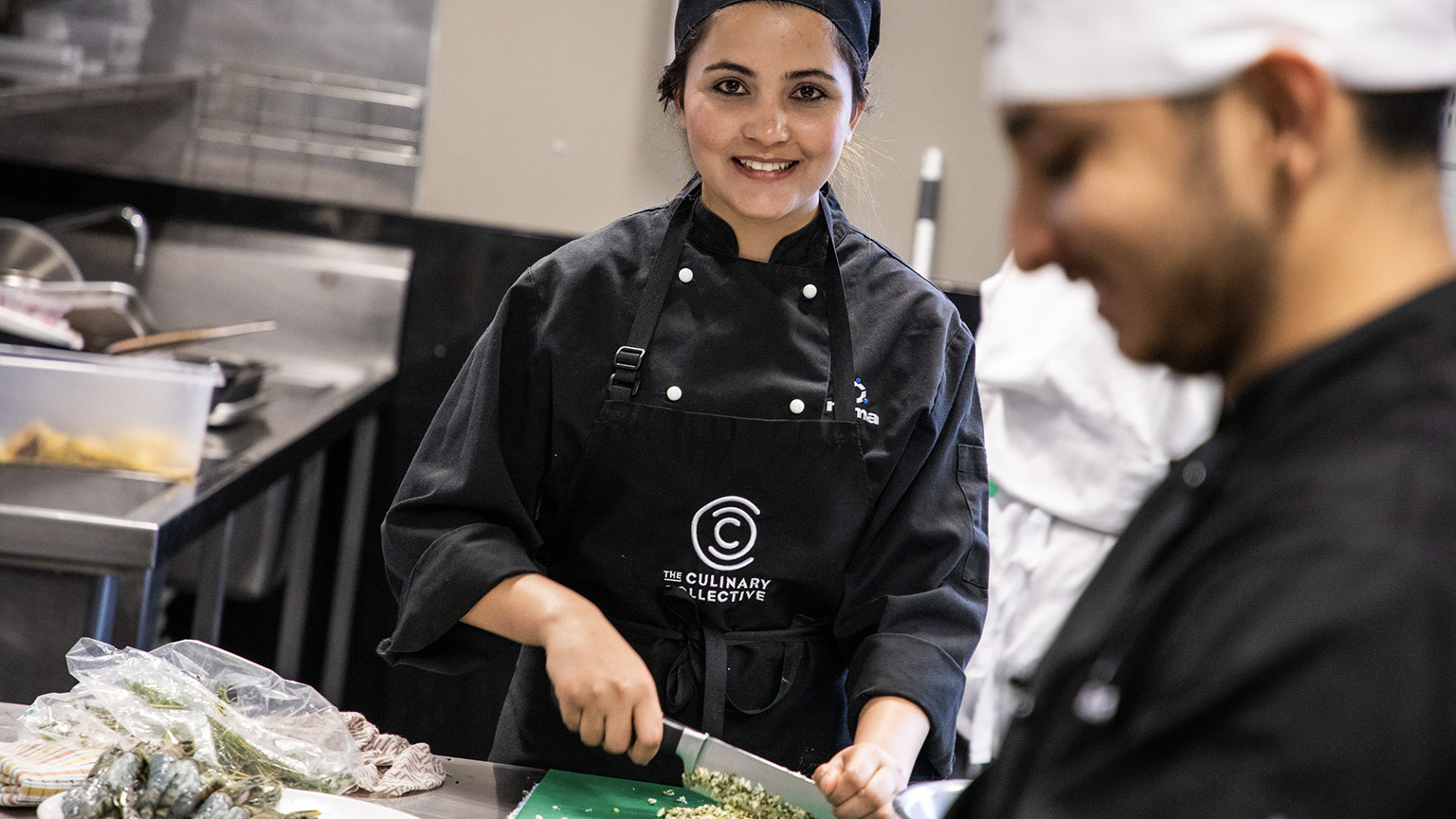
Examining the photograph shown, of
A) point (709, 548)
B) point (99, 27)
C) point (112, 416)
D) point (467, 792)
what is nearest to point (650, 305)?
point (709, 548)

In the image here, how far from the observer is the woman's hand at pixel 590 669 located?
107cm

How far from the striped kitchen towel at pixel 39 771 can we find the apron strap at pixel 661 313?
0.55 meters

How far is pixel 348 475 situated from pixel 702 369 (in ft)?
5.51

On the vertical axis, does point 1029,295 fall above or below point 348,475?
above

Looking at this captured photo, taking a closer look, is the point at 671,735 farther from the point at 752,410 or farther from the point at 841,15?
the point at 841,15

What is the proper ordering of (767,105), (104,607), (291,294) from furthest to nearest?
(291,294)
(104,607)
(767,105)

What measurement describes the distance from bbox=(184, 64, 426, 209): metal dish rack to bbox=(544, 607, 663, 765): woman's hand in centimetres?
194

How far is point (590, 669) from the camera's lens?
1.08 metres

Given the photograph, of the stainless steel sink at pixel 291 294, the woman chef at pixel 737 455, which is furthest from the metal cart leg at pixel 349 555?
the woman chef at pixel 737 455

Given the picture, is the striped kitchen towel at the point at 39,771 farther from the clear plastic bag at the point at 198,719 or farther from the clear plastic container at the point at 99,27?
the clear plastic container at the point at 99,27

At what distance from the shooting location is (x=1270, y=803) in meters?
0.37

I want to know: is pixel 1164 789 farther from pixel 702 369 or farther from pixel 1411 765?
pixel 702 369

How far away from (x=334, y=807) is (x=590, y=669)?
24 centimetres

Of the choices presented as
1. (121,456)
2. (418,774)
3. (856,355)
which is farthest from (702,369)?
(121,456)
